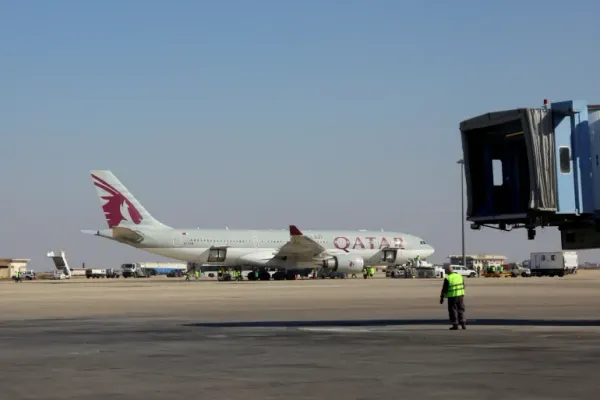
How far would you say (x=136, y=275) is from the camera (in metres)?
154

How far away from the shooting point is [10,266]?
16562 centimetres

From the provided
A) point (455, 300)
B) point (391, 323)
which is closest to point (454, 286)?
point (455, 300)

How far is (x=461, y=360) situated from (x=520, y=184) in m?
10.3

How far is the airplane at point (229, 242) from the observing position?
8562 centimetres

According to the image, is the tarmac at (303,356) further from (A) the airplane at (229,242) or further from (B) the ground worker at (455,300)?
(A) the airplane at (229,242)

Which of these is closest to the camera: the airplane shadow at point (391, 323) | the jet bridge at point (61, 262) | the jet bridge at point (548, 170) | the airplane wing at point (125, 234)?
the jet bridge at point (548, 170)

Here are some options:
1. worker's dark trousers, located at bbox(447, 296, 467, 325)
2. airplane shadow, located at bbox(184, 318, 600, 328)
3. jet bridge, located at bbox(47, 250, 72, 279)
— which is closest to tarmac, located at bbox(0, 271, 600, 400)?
airplane shadow, located at bbox(184, 318, 600, 328)

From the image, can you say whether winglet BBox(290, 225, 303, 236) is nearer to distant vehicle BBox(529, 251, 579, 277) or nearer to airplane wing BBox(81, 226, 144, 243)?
airplane wing BBox(81, 226, 144, 243)

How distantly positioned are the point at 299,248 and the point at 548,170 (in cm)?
6497

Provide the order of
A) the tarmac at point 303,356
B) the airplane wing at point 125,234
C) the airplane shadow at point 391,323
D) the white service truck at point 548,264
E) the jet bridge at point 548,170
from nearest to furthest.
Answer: the tarmac at point 303,356 → the jet bridge at point 548,170 → the airplane shadow at point 391,323 → the airplane wing at point 125,234 → the white service truck at point 548,264

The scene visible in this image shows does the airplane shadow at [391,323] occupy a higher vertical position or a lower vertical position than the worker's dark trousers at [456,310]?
lower

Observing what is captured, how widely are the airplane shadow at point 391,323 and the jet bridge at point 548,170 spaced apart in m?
Answer: 2.32

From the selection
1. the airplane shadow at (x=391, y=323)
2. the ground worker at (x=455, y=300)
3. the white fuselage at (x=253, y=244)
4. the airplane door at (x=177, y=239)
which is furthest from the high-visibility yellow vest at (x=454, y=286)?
the airplane door at (x=177, y=239)

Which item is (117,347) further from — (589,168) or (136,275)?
(136,275)
